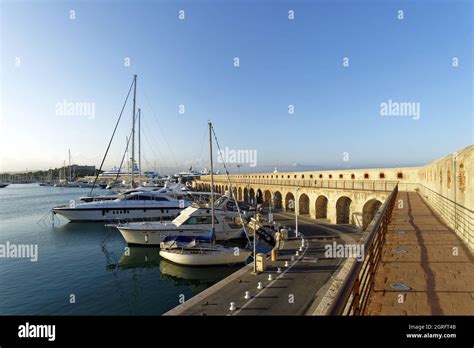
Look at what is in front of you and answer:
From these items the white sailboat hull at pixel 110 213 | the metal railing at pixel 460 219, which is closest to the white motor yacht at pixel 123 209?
the white sailboat hull at pixel 110 213

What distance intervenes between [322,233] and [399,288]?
18991 mm

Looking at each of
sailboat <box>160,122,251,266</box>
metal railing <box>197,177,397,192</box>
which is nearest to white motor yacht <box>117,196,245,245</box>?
sailboat <box>160,122,251,266</box>

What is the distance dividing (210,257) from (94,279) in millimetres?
7265

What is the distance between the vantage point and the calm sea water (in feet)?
42.4

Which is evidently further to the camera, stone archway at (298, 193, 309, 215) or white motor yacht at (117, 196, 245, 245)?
stone archway at (298, 193, 309, 215)

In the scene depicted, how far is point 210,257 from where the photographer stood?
57.2 feet

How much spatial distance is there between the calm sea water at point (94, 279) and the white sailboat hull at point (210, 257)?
0.44m

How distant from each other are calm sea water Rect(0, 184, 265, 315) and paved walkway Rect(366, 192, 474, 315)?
10842 millimetres

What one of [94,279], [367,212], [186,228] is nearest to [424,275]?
[94,279]

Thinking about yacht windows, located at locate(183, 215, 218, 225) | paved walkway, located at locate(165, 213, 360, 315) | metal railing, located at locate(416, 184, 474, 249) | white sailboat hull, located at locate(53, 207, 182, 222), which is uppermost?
metal railing, located at locate(416, 184, 474, 249)

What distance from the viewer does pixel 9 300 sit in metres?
13.5

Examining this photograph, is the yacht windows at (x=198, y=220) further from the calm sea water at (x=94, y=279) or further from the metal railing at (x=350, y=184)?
the metal railing at (x=350, y=184)

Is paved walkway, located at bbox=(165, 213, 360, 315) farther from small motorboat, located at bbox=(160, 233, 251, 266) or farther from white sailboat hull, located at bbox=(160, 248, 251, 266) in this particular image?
small motorboat, located at bbox=(160, 233, 251, 266)
